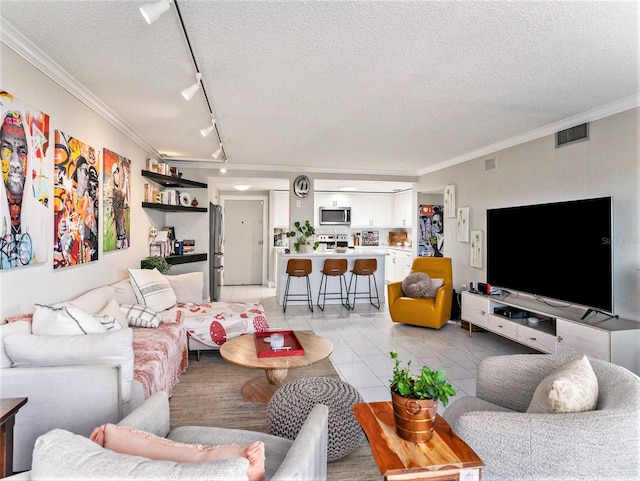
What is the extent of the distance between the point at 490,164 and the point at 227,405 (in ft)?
14.2

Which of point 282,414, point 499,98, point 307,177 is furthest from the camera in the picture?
point 307,177

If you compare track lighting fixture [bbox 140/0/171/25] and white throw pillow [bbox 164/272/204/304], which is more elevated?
track lighting fixture [bbox 140/0/171/25]

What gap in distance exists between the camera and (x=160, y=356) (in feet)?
8.71

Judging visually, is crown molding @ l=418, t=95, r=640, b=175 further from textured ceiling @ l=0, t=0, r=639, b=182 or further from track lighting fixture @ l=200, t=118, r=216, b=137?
track lighting fixture @ l=200, t=118, r=216, b=137

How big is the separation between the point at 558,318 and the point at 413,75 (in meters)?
2.49

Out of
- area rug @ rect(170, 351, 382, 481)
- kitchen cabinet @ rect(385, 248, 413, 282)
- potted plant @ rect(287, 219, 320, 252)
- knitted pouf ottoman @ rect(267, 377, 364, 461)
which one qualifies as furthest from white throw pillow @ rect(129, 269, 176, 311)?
kitchen cabinet @ rect(385, 248, 413, 282)

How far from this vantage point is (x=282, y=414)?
212cm

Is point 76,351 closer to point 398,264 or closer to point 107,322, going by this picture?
point 107,322

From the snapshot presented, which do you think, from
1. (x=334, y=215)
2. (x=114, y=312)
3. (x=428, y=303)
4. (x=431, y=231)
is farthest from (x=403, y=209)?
(x=114, y=312)

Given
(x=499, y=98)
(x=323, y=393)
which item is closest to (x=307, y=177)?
(x=499, y=98)

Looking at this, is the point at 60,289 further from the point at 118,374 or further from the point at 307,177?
the point at 307,177

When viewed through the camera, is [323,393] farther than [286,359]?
No

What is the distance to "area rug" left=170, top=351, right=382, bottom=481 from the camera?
2033 millimetres

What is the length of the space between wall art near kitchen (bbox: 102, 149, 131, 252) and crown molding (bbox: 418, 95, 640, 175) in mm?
4494
